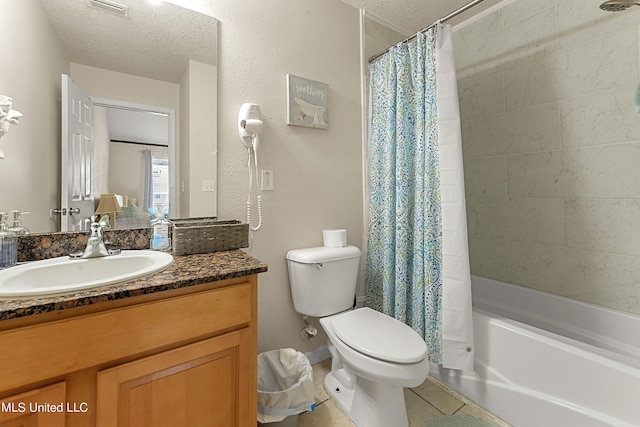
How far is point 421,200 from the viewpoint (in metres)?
1.57

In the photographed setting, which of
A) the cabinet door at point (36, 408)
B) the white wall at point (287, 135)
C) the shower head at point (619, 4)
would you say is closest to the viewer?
the cabinet door at point (36, 408)

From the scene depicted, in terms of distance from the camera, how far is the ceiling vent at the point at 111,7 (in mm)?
1187

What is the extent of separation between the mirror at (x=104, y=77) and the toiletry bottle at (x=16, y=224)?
0.06 ft

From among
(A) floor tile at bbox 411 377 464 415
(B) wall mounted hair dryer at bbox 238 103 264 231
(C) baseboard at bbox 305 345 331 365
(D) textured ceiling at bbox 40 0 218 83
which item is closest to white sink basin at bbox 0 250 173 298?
(B) wall mounted hair dryer at bbox 238 103 264 231

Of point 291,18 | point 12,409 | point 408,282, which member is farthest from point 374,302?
point 291,18

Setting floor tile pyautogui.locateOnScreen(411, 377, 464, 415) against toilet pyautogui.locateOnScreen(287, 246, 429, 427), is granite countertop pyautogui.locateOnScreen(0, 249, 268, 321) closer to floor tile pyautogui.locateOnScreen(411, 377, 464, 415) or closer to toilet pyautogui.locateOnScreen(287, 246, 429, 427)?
toilet pyautogui.locateOnScreen(287, 246, 429, 427)

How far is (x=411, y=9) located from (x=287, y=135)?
127cm

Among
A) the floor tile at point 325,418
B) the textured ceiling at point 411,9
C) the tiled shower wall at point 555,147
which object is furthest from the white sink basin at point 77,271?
the tiled shower wall at point 555,147

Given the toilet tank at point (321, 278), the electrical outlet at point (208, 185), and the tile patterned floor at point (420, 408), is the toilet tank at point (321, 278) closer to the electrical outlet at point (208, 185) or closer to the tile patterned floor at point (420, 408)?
the tile patterned floor at point (420, 408)

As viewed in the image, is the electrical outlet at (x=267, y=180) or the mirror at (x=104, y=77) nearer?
the mirror at (x=104, y=77)

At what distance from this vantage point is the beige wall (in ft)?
3.32

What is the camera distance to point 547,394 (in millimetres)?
1236

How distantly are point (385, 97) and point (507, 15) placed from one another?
3.59 feet

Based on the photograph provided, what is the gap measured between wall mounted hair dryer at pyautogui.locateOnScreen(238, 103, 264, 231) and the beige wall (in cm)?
71
